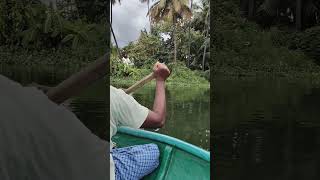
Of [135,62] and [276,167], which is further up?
[135,62]

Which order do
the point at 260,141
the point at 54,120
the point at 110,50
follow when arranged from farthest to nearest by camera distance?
the point at 260,141
the point at 110,50
the point at 54,120

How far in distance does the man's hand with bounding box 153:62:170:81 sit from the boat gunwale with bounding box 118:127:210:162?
0.20 metres

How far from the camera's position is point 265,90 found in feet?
13.5

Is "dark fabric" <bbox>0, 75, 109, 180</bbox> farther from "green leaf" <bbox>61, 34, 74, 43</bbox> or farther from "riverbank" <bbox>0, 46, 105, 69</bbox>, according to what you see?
"green leaf" <bbox>61, 34, 74, 43</bbox>

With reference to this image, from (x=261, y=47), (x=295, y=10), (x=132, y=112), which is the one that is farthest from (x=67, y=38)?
(x=261, y=47)

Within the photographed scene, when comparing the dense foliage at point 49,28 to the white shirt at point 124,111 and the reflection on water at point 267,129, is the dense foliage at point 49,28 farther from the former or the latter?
the reflection on water at point 267,129

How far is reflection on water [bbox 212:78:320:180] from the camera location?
3.37 m

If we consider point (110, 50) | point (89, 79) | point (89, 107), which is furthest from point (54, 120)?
point (89, 107)

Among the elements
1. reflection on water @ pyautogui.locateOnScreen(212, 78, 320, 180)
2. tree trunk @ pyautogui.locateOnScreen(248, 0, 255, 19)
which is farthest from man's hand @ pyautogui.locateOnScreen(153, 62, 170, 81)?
tree trunk @ pyautogui.locateOnScreen(248, 0, 255, 19)

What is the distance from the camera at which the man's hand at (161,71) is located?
115 centimetres

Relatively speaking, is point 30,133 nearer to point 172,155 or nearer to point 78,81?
point 78,81

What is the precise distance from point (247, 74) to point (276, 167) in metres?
0.85

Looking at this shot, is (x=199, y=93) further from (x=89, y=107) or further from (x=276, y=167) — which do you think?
(x=276, y=167)

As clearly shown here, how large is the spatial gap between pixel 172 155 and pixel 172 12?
49 centimetres
